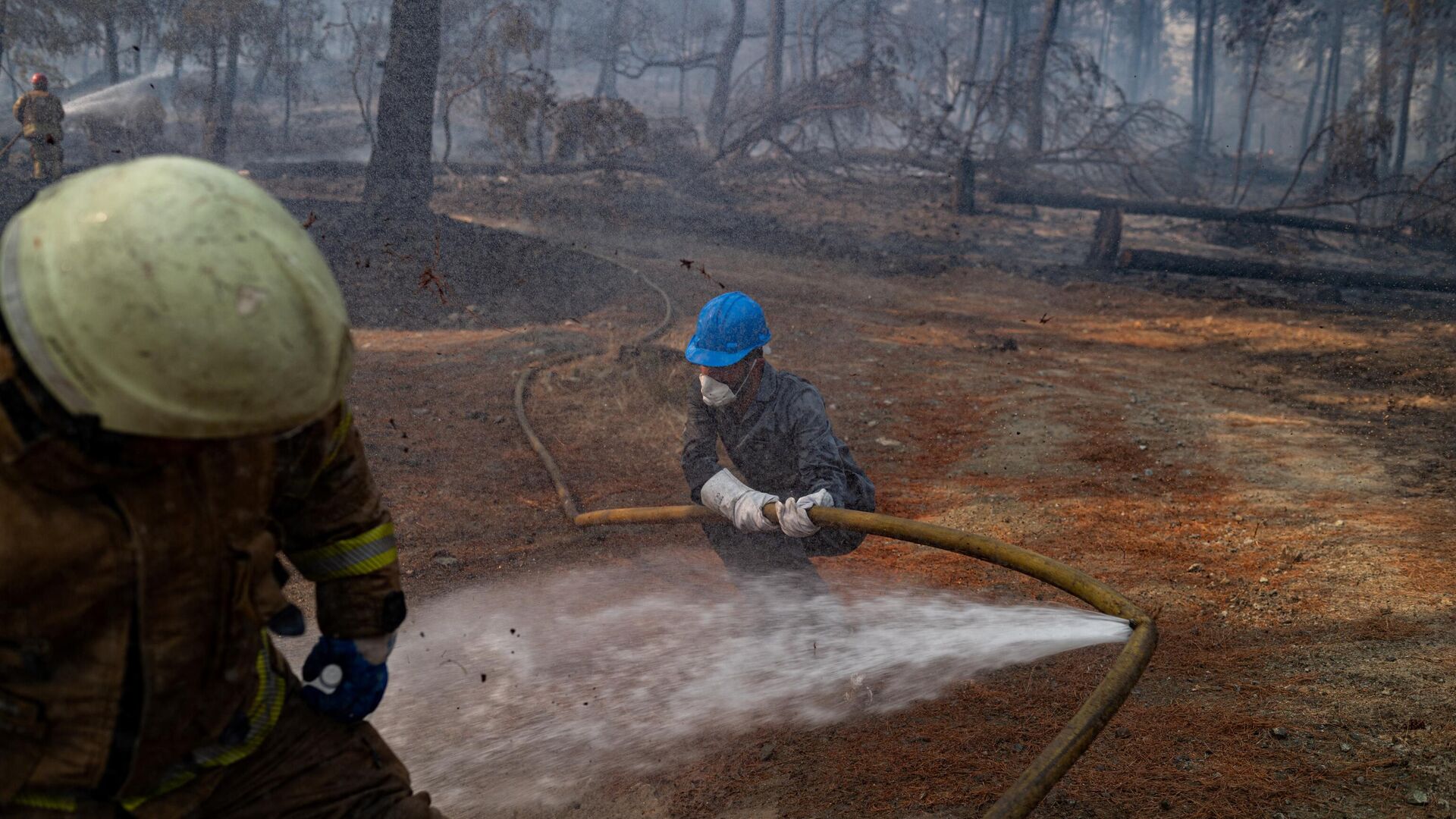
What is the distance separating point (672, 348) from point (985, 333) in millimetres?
4070

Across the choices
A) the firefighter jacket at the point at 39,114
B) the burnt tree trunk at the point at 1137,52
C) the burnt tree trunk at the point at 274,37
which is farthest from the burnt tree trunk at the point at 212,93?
the burnt tree trunk at the point at 1137,52

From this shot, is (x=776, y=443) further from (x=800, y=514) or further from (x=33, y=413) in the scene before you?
(x=33, y=413)

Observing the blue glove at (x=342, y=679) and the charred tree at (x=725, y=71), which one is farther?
the charred tree at (x=725, y=71)

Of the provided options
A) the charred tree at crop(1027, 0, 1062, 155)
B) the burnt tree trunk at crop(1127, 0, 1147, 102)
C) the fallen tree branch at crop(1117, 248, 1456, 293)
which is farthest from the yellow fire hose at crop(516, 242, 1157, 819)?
the burnt tree trunk at crop(1127, 0, 1147, 102)

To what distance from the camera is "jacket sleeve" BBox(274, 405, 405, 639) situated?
5.82 feet

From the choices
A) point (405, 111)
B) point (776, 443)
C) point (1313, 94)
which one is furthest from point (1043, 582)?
point (1313, 94)

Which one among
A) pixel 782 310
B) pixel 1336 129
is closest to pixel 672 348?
pixel 782 310

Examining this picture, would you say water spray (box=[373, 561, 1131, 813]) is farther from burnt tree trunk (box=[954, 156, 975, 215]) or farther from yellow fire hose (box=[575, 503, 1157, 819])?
burnt tree trunk (box=[954, 156, 975, 215])

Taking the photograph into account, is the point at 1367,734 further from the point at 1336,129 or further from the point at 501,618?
the point at 1336,129

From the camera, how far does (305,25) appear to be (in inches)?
1193

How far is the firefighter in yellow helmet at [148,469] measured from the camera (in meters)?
1.28

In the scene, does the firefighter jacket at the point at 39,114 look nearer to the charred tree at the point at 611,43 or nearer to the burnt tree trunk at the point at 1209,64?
the charred tree at the point at 611,43

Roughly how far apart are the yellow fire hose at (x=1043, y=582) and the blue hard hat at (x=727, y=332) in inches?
24.9

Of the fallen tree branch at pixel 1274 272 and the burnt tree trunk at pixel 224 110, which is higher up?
the burnt tree trunk at pixel 224 110
